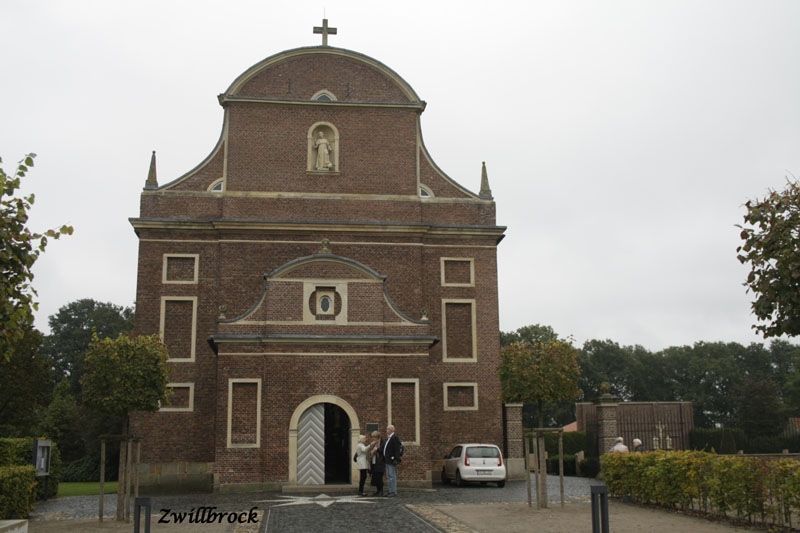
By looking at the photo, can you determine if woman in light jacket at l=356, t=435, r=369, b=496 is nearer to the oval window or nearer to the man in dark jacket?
the man in dark jacket

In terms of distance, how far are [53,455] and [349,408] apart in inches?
367

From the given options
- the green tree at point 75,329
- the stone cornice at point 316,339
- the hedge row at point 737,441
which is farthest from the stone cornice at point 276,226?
the green tree at point 75,329

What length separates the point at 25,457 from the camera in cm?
2123

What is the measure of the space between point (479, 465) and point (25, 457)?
13479 millimetres

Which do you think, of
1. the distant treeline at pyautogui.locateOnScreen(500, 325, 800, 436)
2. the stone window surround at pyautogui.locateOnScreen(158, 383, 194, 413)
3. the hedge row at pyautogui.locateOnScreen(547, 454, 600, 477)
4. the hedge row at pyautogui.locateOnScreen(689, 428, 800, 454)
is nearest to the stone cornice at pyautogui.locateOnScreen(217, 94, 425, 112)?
the stone window surround at pyautogui.locateOnScreen(158, 383, 194, 413)

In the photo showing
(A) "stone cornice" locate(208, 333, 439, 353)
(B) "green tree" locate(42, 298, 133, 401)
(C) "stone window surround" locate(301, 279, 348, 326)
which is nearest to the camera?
(A) "stone cornice" locate(208, 333, 439, 353)

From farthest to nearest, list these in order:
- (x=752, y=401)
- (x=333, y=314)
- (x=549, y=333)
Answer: (x=549, y=333), (x=752, y=401), (x=333, y=314)

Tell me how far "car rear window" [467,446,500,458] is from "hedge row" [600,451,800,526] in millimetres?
5962

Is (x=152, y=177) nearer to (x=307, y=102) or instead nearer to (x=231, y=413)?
(x=307, y=102)

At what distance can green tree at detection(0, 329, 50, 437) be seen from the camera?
1438 inches

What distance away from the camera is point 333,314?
23.8 meters

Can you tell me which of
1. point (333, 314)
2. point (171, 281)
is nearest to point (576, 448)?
point (333, 314)

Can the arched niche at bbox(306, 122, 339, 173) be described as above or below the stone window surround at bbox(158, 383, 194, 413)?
above

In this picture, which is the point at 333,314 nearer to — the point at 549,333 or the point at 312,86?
the point at 312,86
